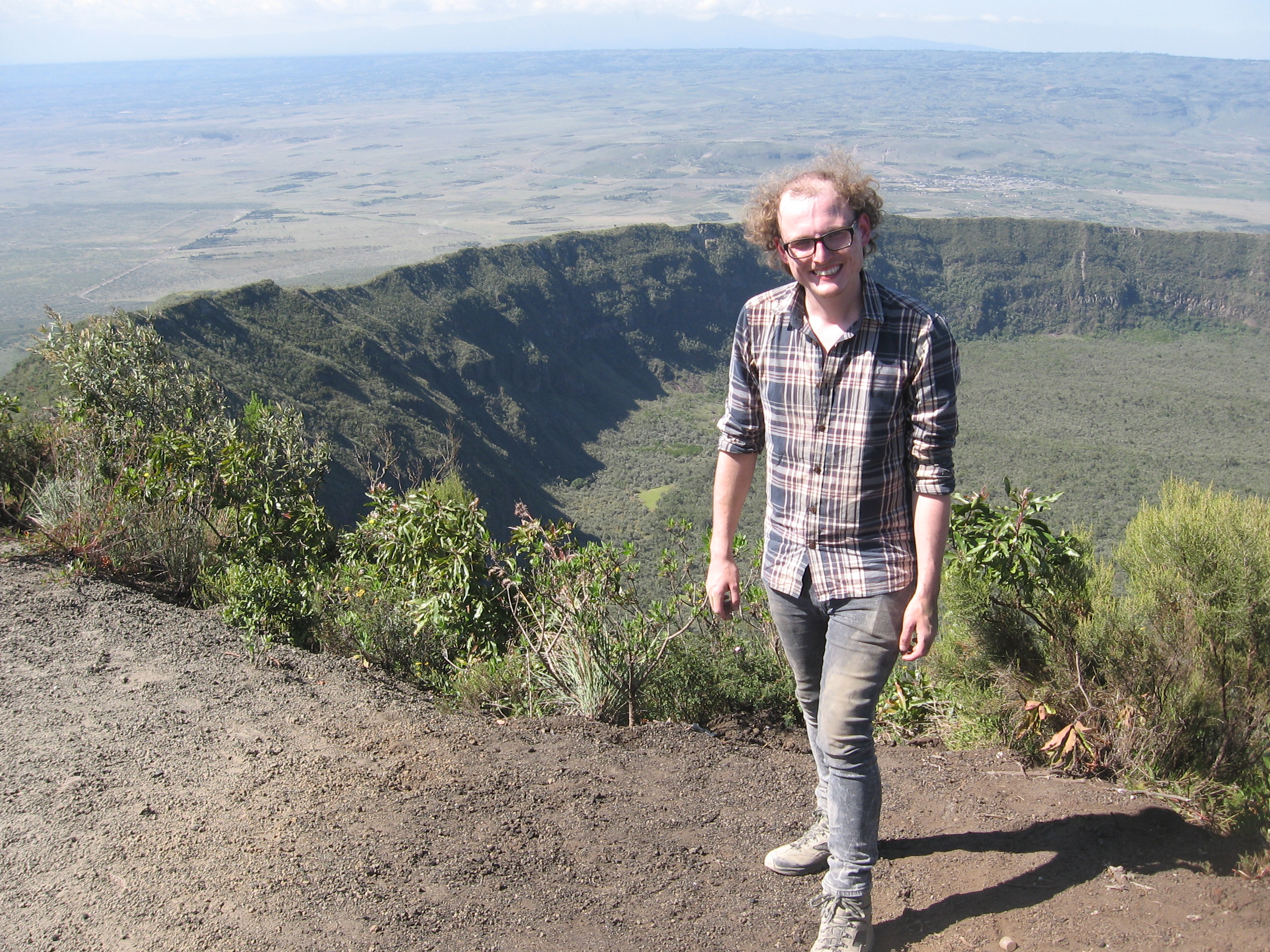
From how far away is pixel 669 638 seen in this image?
326cm

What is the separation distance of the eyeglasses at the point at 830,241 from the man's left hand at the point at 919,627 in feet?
2.40

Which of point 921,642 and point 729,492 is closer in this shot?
point 921,642

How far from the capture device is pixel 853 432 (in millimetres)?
1895

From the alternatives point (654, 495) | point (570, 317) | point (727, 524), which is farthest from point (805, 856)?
point (570, 317)

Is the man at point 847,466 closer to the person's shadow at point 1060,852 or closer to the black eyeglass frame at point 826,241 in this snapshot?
the black eyeglass frame at point 826,241

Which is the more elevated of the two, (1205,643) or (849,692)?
(849,692)

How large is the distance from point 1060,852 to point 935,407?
125cm

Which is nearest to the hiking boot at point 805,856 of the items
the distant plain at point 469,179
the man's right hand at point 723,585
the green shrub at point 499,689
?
the man's right hand at point 723,585

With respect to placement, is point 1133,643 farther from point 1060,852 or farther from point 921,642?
point 921,642

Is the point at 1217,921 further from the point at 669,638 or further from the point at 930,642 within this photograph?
the point at 669,638

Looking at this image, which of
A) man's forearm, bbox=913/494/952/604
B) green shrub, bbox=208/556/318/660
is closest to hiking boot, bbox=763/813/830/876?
man's forearm, bbox=913/494/952/604

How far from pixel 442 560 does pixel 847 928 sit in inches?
88.6

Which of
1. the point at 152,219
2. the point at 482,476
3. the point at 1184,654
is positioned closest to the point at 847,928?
the point at 1184,654

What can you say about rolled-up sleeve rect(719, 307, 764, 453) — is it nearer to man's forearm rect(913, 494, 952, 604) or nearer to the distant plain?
man's forearm rect(913, 494, 952, 604)
